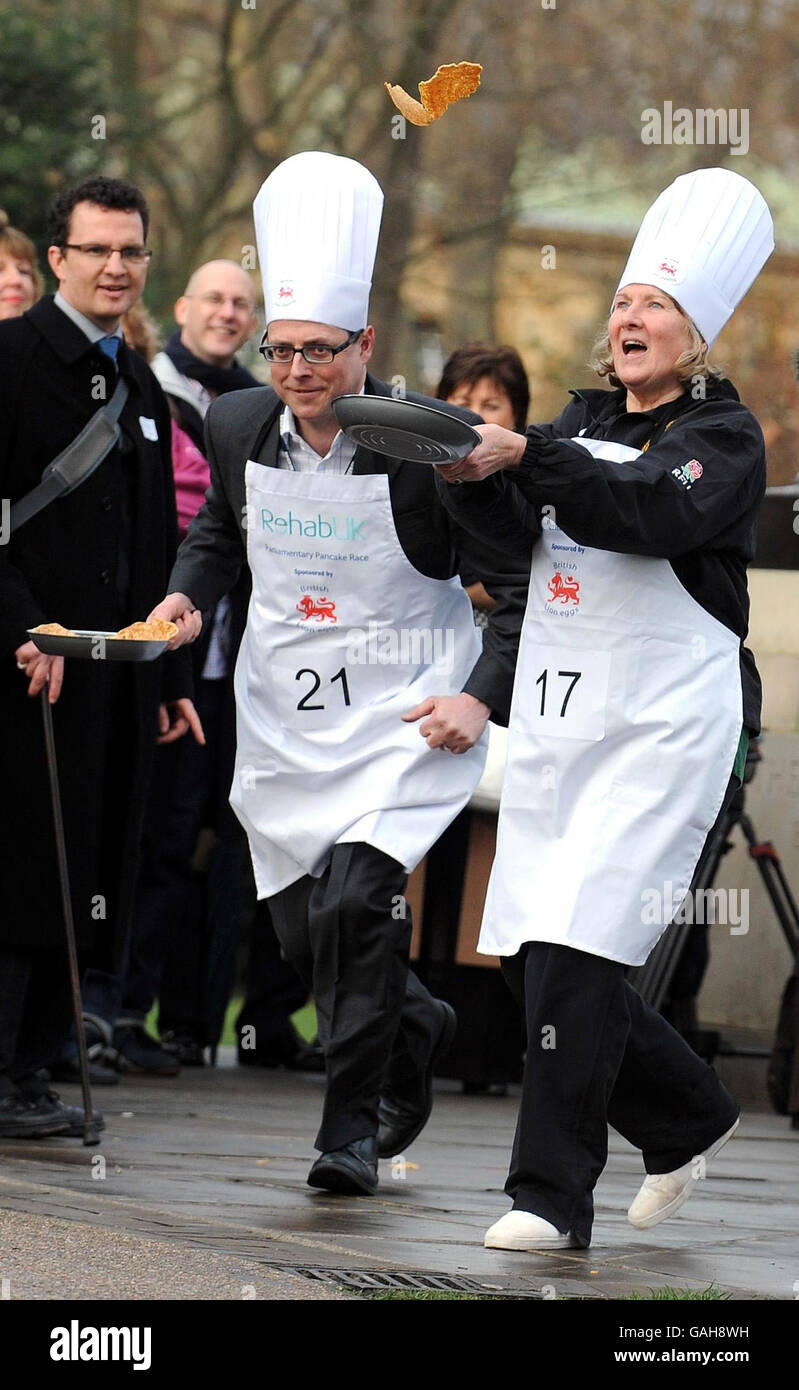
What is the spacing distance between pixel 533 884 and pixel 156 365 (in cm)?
400

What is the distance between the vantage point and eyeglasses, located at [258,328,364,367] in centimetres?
564

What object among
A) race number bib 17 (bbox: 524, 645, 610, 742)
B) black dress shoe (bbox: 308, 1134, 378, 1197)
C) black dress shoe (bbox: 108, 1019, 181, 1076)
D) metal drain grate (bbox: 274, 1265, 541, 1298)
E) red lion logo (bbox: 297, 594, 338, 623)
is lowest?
black dress shoe (bbox: 108, 1019, 181, 1076)

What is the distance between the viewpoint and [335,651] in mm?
5773

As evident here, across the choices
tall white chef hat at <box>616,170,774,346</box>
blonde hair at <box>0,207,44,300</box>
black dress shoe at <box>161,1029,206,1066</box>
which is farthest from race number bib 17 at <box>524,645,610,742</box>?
black dress shoe at <box>161,1029,206,1066</box>

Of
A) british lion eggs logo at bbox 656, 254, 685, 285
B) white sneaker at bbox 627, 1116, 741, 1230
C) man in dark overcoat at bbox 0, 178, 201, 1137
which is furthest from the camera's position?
man in dark overcoat at bbox 0, 178, 201, 1137

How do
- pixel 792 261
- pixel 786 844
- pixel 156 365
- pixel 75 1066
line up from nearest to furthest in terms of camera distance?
pixel 75 1066 < pixel 156 365 < pixel 786 844 < pixel 792 261

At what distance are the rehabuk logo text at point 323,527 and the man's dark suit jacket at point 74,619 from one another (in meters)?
0.82

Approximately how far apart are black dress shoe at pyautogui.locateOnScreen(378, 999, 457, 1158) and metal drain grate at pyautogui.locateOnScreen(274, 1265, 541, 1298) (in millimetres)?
1627

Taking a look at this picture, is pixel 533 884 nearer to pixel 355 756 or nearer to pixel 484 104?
pixel 355 756

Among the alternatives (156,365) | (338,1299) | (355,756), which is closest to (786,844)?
(156,365)

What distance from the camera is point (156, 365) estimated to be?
8602mm

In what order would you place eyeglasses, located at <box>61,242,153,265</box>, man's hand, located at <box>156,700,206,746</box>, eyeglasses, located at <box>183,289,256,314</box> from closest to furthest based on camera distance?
1. eyeglasses, located at <box>61,242,153,265</box>
2. man's hand, located at <box>156,700,206,746</box>
3. eyeglasses, located at <box>183,289,256,314</box>

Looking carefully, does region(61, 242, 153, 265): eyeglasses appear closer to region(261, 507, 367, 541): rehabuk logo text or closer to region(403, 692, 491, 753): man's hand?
region(261, 507, 367, 541): rehabuk logo text
